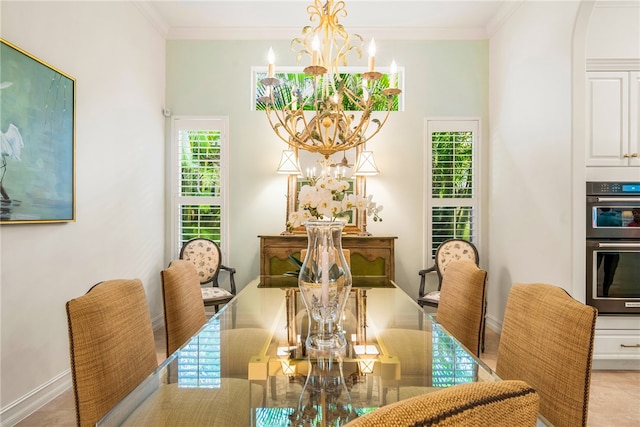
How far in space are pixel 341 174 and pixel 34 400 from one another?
2941 millimetres

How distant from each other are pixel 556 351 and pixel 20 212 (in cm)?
255

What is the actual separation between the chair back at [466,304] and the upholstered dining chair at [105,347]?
131cm

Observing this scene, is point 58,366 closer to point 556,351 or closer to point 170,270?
point 170,270

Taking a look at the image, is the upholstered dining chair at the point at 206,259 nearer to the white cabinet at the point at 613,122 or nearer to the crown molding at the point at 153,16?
the crown molding at the point at 153,16

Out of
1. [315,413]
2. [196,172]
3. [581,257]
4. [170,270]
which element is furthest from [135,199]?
[581,257]

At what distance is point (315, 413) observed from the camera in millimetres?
854

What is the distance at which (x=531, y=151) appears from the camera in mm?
3229

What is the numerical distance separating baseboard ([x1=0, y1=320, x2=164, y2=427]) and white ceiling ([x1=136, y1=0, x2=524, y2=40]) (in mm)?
3110

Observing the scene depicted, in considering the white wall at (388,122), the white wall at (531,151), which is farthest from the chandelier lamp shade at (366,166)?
the white wall at (531,151)

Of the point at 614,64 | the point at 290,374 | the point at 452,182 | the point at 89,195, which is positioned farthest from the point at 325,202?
the point at 452,182

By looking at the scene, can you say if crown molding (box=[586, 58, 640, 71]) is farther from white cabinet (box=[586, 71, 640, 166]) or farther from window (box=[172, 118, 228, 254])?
window (box=[172, 118, 228, 254])

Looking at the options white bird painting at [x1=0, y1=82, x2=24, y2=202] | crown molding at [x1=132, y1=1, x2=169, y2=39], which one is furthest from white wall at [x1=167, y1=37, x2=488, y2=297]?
white bird painting at [x1=0, y1=82, x2=24, y2=202]

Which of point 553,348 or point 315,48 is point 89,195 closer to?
point 315,48

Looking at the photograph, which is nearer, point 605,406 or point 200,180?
point 605,406
